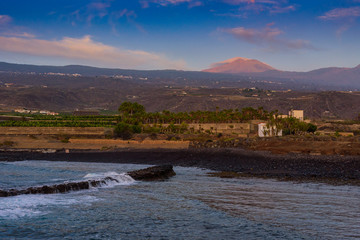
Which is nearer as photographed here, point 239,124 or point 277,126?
point 277,126

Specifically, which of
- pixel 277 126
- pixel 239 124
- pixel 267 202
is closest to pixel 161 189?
pixel 267 202

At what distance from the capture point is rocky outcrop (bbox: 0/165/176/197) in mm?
21938

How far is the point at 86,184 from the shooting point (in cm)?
2561

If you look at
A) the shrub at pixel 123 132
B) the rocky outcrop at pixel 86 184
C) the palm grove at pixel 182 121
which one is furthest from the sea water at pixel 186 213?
the palm grove at pixel 182 121

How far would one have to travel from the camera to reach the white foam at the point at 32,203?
17533mm

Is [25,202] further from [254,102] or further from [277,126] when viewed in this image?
[254,102]

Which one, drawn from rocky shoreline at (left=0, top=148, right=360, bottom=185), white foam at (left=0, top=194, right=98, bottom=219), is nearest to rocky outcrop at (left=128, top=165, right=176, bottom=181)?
rocky shoreline at (left=0, top=148, right=360, bottom=185)

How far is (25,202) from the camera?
19.7 m

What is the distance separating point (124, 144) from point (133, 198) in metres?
41.2

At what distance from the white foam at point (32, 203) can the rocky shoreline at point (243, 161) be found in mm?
16529

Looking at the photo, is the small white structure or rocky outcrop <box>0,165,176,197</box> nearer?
rocky outcrop <box>0,165,176,197</box>

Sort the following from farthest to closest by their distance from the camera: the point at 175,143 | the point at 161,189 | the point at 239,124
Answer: the point at 239,124, the point at 175,143, the point at 161,189

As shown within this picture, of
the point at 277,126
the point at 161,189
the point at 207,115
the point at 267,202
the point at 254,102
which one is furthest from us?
the point at 254,102

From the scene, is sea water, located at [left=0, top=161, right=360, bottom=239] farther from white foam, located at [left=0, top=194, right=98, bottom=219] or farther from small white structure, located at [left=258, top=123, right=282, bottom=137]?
small white structure, located at [left=258, top=123, right=282, bottom=137]
